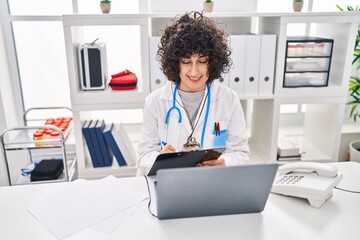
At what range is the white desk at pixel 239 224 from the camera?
35.2 inches

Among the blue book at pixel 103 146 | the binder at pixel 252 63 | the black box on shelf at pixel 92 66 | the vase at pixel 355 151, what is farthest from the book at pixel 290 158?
the black box on shelf at pixel 92 66

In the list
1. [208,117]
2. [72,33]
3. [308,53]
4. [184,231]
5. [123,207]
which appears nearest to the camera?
[184,231]

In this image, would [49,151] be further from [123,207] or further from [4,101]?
[123,207]

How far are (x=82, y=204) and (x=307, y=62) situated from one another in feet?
5.89

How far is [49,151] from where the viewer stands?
245 cm

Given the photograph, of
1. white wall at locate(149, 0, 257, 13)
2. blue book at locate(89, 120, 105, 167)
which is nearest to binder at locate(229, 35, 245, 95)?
white wall at locate(149, 0, 257, 13)

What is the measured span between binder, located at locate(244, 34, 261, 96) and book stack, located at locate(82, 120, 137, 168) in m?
0.90

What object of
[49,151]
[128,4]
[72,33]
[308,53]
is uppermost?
[128,4]

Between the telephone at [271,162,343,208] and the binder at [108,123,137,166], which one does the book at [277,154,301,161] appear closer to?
the binder at [108,123,137,166]

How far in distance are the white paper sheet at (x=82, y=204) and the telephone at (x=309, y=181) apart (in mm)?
475

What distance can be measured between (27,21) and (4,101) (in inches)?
23.8

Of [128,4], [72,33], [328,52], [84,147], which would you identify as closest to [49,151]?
[84,147]

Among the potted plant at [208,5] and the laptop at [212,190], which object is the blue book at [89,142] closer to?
the potted plant at [208,5]

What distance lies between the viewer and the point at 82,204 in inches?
40.3
